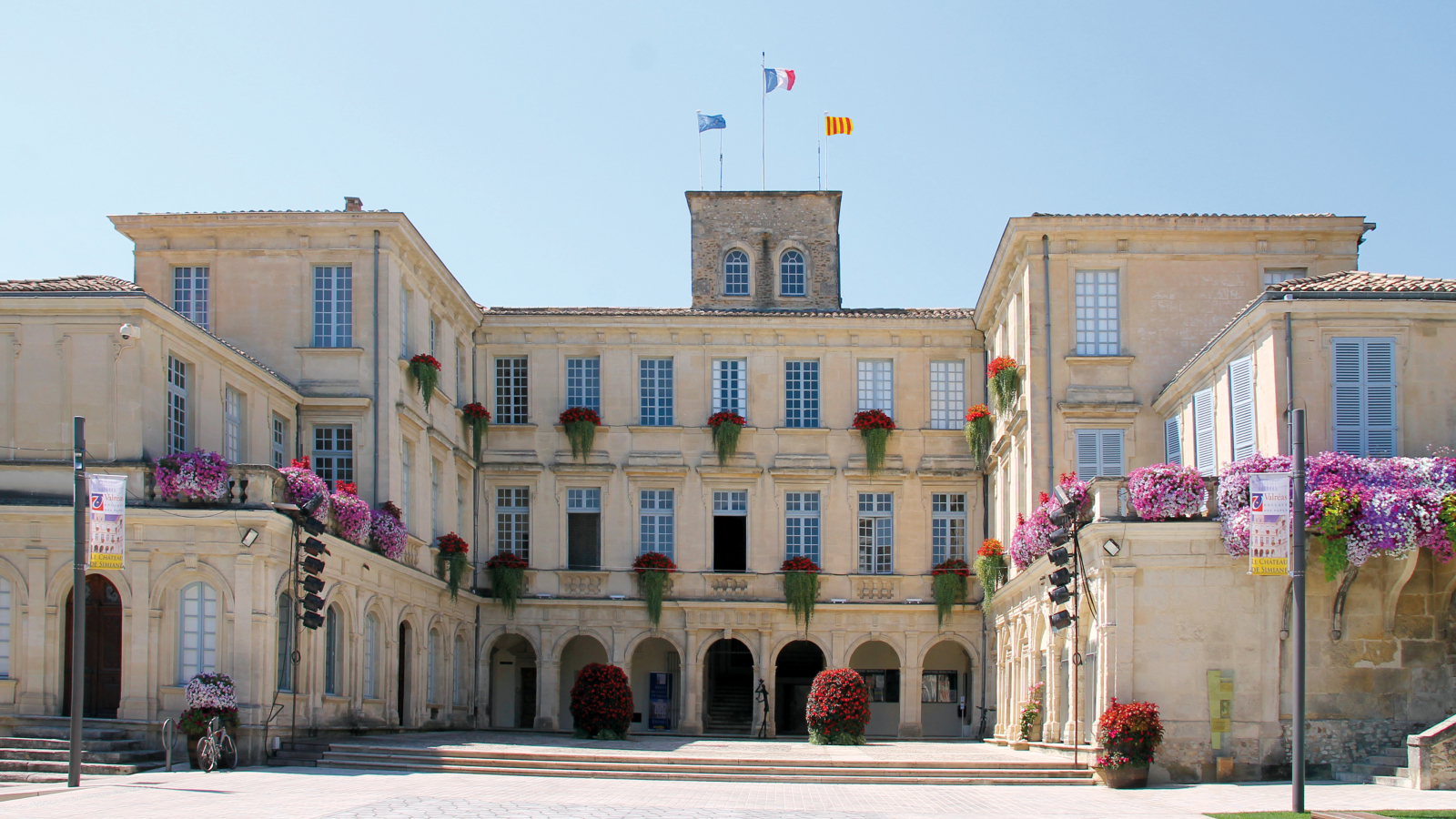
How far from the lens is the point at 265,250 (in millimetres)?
30047

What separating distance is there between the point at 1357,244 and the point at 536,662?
2028cm

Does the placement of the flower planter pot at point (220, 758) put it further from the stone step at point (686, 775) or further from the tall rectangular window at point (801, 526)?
the tall rectangular window at point (801, 526)

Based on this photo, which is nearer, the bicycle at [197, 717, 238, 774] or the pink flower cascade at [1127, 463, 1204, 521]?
the bicycle at [197, 717, 238, 774]

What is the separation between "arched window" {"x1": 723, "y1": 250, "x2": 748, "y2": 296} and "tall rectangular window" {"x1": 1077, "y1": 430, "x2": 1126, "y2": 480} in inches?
533

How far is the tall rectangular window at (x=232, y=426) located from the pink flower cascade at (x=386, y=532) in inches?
105

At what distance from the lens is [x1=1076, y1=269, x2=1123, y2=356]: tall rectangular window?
97.8ft

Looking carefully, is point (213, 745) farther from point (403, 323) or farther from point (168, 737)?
point (403, 323)

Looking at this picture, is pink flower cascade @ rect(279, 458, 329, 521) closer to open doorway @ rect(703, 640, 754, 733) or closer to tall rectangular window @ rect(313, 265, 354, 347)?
tall rectangular window @ rect(313, 265, 354, 347)

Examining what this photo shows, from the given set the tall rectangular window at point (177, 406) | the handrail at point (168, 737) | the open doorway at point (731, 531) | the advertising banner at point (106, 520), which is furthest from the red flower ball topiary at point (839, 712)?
the advertising banner at point (106, 520)

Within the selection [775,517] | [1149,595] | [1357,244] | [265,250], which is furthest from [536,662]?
[1357,244]

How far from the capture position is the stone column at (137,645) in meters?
22.8

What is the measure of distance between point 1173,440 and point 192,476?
57.2 ft

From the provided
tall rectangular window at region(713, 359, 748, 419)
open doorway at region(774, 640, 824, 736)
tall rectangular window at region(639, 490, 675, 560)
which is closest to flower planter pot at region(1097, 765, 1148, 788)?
tall rectangular window at region(639, 490, 675, 560)

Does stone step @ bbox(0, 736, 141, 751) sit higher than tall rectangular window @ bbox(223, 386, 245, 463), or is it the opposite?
tall rectangular window @ bbox(223, 386, 245, 463)
